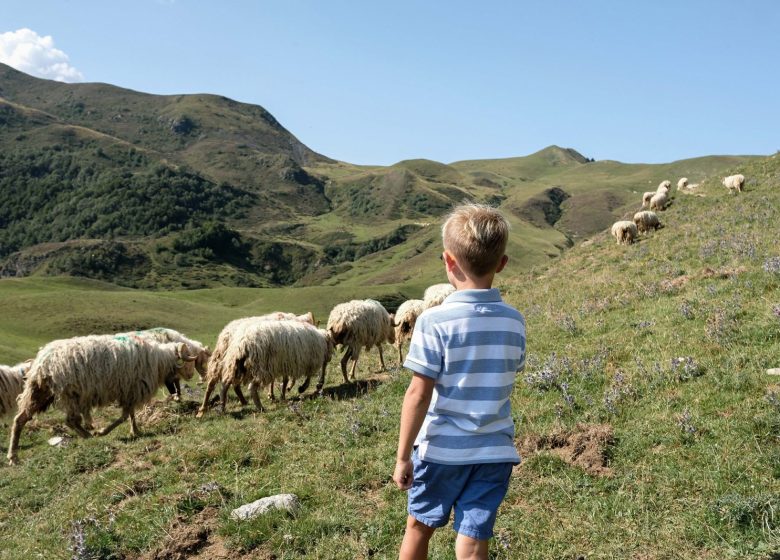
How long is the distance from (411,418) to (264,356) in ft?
31.7

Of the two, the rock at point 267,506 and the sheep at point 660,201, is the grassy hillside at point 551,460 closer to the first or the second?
the rock at point 267,506

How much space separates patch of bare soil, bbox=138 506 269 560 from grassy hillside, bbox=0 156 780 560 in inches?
0.8

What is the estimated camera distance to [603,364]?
9219mm

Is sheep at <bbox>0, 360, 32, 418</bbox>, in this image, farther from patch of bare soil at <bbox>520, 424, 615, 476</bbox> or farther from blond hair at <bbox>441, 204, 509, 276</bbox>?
blond hair at <bbox>441, 204, 509, 276</bbox>

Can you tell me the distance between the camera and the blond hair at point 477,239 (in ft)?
12.3

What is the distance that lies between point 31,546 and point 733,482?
8.27 m

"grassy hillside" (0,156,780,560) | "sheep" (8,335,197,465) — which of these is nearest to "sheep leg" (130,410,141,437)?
"sheep" (8,335,197,465)

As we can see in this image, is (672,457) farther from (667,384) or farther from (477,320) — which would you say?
(477,320)

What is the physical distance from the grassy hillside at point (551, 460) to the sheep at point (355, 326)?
2.36 meters

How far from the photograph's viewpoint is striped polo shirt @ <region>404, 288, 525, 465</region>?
3721mm

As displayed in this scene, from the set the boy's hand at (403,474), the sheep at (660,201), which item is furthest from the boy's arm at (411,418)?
the sheep at (660,201)

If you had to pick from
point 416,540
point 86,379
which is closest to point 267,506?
point 416,540

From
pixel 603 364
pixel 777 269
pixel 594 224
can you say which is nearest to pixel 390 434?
pixel 603 364

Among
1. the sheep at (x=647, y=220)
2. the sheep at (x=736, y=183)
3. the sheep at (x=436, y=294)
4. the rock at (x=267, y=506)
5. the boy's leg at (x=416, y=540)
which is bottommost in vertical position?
the rock at (x=267, y=506)
